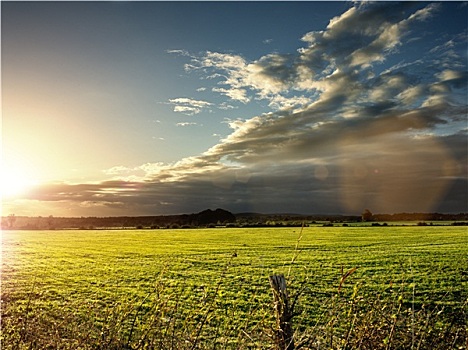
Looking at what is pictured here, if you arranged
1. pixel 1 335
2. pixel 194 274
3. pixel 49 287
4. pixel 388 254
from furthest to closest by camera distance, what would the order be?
pixel 388 254 → pixel 194 274 → pixel 49 287 → pixel 1 335

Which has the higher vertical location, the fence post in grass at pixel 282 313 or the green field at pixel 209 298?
the fence post in grass at pixel 282 313

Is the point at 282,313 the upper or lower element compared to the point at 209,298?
upper

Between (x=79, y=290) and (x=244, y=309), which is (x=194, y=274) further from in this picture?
(x=244, y=309)

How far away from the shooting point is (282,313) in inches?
182

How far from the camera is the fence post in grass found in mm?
4578

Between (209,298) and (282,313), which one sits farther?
(209,298)

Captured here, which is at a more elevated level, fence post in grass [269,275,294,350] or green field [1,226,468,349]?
fence post in grass [269,275,294,350]

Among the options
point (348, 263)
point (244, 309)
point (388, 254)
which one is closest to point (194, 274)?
point (244, 309)

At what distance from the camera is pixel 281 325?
461cm

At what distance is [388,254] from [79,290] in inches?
716

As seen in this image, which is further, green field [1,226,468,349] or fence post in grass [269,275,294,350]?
green field [1,226,468,349]

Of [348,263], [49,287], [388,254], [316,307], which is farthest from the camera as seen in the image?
[388,254]

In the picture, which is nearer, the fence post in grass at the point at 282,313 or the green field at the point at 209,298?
the fence post in grass at the point at 282,313

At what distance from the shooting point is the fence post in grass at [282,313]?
458 centimetres
